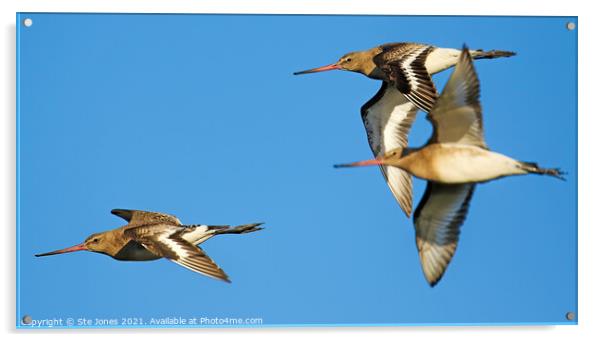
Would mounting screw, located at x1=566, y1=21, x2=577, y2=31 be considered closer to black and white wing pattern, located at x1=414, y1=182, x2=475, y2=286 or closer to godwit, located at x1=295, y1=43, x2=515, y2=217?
godwit, located at x1=295, y1=43, x2=515, y2=217

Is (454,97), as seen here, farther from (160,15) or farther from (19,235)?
(19,235)

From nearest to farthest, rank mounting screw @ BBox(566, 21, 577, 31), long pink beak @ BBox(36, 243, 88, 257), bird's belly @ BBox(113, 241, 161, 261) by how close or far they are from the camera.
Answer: mounting screw @ BBox(566, 21, 577, 31)
long pink beak @ BBox(36, 243, 88, 257)
bird's belly @ BBox(113, 241, 161, 261)

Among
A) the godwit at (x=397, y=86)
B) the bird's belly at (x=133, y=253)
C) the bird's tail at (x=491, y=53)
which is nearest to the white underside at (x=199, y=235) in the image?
the bird's belly at (x=133, y=253)

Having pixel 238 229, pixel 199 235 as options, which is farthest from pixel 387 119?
pixel 199 235

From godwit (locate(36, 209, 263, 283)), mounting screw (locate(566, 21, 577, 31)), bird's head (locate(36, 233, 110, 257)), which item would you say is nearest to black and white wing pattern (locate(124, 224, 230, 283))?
godwit (locate(36, 209, 263, 283))

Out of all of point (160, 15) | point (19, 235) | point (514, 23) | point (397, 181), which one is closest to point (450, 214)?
point (397, 181)
